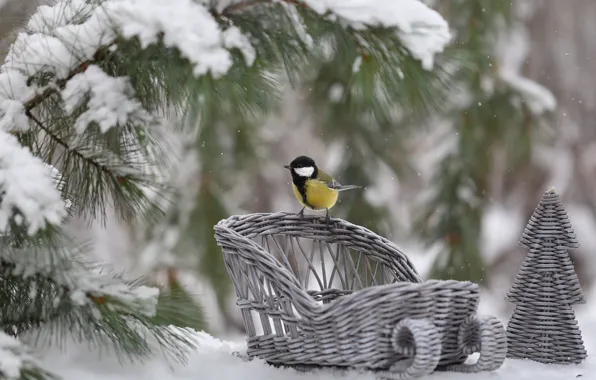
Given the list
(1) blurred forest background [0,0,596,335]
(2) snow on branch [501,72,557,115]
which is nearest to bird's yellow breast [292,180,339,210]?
(1) blurred forest background [0,0,596,335]

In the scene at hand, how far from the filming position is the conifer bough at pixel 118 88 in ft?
3.48

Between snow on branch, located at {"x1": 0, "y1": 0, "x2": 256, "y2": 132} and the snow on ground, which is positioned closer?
snow on branch, located at {"x1": 0, "y1": 0, "x2": 256, "y2": 132}

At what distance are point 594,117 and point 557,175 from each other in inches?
15.2

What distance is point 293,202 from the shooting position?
12.4 ft

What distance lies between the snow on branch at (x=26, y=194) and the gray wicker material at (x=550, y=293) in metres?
0.87

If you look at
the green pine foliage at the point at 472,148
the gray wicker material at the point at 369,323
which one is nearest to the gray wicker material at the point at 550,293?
the gray wicker material at the point at 369,323

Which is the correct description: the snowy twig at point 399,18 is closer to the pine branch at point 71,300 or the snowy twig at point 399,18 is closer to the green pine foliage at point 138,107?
the green pine foliage at point 138,107

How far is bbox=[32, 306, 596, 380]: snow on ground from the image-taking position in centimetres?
126

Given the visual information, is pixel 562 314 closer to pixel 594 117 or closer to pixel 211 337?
pixel 211 337

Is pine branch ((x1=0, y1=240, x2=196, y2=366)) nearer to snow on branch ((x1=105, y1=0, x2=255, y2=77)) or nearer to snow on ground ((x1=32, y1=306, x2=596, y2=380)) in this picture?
snow on ground ((x1=32, y1=306, x2=596, y2=380))

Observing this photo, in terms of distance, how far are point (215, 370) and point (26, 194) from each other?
56cm

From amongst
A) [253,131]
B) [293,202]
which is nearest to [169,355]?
[253,131]

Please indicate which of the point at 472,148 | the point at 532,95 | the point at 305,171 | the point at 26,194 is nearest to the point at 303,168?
the point at 305,171

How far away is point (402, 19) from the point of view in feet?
3.81
